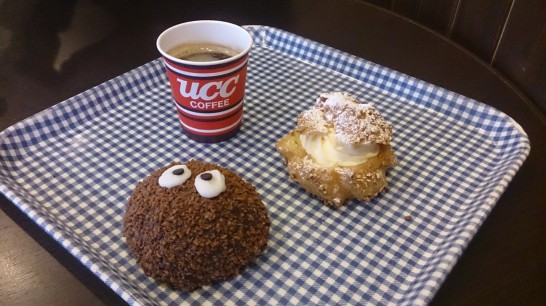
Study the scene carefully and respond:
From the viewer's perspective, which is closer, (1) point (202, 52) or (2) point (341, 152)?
(2) point (341, 152)

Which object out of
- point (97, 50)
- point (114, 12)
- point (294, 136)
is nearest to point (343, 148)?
point (294, 136)

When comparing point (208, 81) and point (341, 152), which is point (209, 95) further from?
point (341, 152)

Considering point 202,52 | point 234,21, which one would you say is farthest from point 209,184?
point 234,21

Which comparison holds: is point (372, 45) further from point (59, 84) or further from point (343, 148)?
point (59, 84)

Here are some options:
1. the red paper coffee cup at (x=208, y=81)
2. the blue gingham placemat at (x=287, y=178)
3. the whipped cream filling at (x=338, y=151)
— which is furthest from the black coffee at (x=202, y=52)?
the whipped cream filling at (x=338, y=151)

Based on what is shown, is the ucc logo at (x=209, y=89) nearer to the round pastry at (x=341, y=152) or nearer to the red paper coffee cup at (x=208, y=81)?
the red paper coffee cup at (x=208, y=81)
